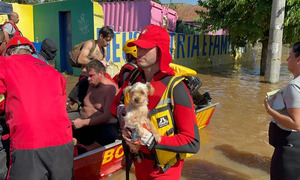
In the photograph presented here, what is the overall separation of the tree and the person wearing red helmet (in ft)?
37.1

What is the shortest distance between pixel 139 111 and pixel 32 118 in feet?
3.30

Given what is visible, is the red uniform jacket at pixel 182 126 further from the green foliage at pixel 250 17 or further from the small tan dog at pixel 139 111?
the green foliage at pixel 250 17

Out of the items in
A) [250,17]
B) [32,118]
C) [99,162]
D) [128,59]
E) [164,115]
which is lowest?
[99,162]

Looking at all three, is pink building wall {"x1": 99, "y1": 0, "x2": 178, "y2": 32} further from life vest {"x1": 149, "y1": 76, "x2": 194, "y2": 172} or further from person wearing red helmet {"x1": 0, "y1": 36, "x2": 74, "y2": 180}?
life vest {"x1": 149, "y1": 76, "x2": 194, "y2": 172}

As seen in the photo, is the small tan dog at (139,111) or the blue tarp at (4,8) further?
the blue tarp at (4,8)

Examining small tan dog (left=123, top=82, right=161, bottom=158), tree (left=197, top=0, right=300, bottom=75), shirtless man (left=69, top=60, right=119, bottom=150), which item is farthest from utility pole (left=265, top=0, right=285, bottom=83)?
small tan dog (left=123, top=82, right=161, bottom=158)

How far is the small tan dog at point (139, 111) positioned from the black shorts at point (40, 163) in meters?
0.87

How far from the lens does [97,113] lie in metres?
4.22

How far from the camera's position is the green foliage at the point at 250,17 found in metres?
11.7

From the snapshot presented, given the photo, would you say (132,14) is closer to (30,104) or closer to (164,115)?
(30,104)

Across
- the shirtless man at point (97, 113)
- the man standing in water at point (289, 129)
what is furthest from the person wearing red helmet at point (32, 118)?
the man standing in water at point (289, 129)

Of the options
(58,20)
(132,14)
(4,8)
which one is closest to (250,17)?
(132,14)

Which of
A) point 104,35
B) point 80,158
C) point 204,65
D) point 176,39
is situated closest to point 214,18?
point 176,39

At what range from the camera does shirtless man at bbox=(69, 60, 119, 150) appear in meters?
4.07
